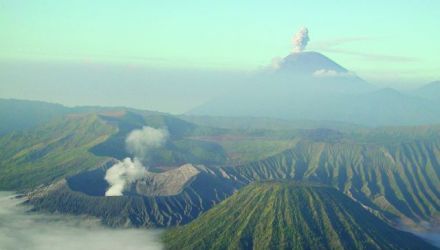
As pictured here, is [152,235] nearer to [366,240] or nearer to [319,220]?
[319,220]

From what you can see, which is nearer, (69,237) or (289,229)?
(69,237)

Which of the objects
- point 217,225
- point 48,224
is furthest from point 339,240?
point 48,224

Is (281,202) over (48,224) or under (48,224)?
over

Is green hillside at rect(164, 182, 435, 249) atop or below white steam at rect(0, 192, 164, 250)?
atop

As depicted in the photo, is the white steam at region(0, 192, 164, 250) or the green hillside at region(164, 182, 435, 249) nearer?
the white steam at region(0, 192, 164, 250)

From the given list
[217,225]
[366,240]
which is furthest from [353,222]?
[217,225]

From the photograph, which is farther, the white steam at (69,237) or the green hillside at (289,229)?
the green hillside at (289,229)

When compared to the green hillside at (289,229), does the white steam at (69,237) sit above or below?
below

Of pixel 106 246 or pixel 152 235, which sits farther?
pixel 152 235
